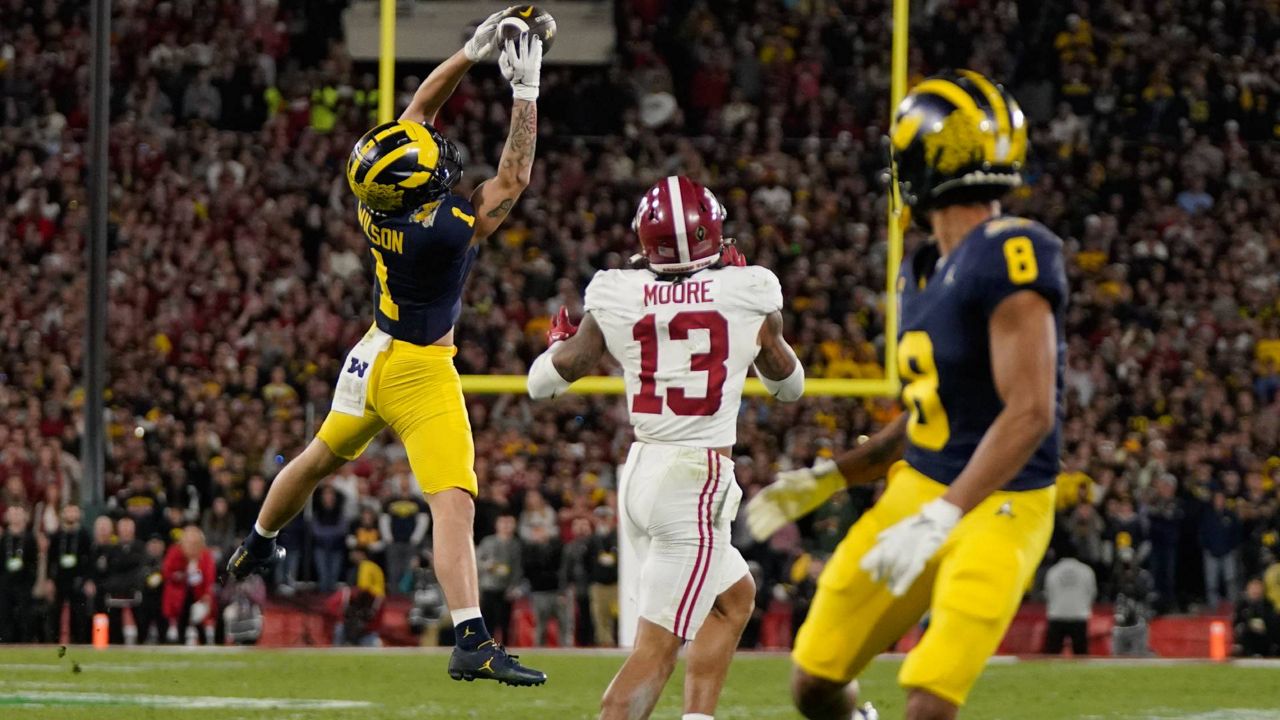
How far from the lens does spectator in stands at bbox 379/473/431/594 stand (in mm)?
13680

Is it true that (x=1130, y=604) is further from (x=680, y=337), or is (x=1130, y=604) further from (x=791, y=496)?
(x=791, y=496)

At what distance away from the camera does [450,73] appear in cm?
696

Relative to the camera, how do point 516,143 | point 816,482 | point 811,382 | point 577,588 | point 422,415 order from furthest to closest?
1. point 577,588
2. point 811,382
3. point 516,143
4. point 422,415
5. point 816,482

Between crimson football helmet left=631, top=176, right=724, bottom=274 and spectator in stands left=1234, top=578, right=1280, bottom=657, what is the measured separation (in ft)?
29.1

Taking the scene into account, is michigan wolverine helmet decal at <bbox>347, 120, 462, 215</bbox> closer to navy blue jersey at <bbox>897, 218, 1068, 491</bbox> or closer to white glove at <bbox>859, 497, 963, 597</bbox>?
navy blue jersey at <bbox>897, 218, 1068, 491</bbox>

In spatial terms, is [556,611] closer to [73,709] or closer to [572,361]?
[73,709]

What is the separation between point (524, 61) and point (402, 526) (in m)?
7.51

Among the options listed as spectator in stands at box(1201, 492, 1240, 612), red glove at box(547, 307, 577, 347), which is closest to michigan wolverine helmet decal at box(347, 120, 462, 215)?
red glove at box(547, 307, 577, 347)

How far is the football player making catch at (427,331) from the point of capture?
639 cm

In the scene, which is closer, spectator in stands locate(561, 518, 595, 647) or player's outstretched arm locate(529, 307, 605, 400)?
player's outstretched arm locate(529, 307, 605, 400)

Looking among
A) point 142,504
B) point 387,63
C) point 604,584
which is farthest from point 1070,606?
point 142,504

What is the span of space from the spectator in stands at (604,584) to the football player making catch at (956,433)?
8981 millimetres

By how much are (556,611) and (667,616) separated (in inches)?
323

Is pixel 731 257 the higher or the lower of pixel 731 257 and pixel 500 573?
the higher
